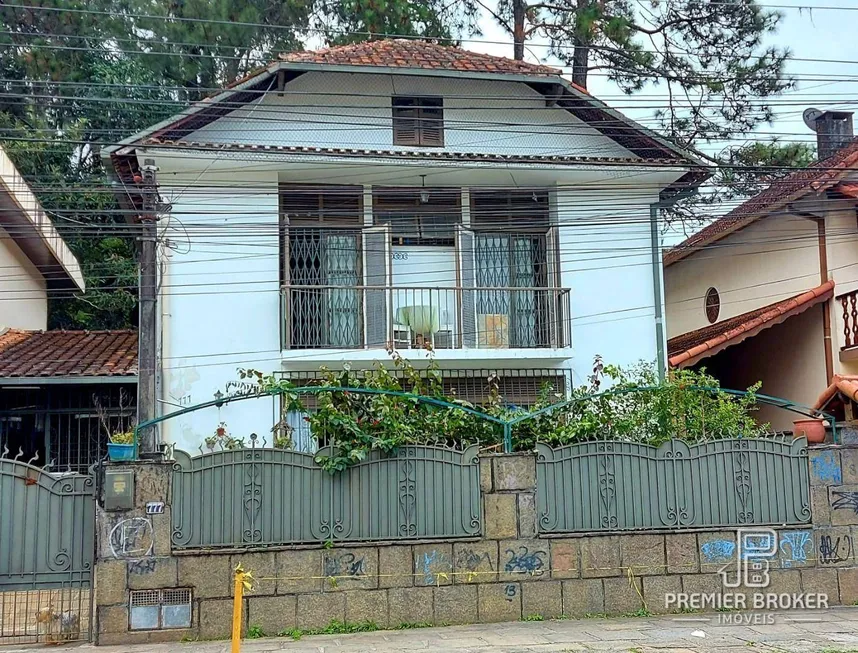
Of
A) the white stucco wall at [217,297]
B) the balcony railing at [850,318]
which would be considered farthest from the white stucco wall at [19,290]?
the balcony railing at [850,318]

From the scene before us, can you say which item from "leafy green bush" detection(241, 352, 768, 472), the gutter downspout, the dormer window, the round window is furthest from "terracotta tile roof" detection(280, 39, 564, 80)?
the round window

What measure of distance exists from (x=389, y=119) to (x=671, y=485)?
7.52 metres

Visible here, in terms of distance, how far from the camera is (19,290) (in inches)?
645

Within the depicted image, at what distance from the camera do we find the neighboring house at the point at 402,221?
1241 centimetres

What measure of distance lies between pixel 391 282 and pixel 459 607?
19.7ft

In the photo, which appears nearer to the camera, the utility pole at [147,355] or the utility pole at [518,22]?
the utility pole at [147,355]

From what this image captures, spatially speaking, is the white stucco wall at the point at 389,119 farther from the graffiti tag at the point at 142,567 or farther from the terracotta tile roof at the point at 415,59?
the graffiti tag at the point at 142,567

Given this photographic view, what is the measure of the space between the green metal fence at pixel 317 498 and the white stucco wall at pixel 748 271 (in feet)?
35.2

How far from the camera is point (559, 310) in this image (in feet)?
43.3

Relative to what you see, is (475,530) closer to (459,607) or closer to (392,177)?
(459,607)

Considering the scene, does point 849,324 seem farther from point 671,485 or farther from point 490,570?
point 490,570

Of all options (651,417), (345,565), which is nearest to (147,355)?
(345,565)

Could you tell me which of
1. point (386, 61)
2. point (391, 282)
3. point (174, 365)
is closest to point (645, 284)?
point (391, 282)

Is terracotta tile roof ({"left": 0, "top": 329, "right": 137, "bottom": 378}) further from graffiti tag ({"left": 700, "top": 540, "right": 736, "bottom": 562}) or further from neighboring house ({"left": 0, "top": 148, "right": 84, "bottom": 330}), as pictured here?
graffiti tag ({"left": 700, "top": 540, "right": 736, "bottom": 562})
